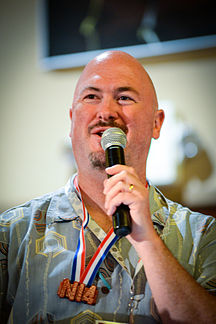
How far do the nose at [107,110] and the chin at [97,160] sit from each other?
5.5 inches

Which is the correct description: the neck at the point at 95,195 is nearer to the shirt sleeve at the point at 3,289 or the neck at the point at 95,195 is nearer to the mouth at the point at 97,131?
the mouth at the point at 97,131

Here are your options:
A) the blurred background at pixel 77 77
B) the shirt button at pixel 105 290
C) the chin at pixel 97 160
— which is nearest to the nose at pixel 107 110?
the chin at pixel 97 160

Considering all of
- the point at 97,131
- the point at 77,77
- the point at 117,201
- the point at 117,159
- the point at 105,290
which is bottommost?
the point at 105,290

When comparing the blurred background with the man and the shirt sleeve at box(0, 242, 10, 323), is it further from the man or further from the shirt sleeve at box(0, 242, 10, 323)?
the shirt sleeve at box(0, 242, 10, 323)

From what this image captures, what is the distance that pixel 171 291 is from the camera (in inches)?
38.9

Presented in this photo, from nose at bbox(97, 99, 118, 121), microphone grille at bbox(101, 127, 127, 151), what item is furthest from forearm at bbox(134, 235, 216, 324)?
nose at bbox(97, 99, 118, 121)

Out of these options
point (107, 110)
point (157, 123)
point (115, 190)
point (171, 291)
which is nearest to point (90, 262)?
point (171, 291)

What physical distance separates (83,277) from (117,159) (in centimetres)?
45

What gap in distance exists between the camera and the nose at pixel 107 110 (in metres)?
1.31

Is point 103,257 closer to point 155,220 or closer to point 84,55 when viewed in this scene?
point 155,220

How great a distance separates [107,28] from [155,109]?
1.11 metres

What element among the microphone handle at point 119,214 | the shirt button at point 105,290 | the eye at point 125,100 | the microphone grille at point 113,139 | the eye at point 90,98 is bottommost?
the shirt button at point 105,290

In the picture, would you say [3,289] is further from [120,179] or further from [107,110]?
[107,110]

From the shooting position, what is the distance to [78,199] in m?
1.37
